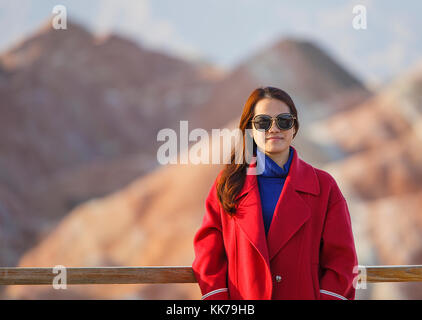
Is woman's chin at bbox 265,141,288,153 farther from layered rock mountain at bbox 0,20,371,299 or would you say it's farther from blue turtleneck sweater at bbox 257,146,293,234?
layered rock mountain at bbox 0,20,371,299

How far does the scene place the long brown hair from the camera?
6.60 feet

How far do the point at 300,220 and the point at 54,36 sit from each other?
30.4 metres

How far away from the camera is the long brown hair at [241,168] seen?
2.01 metres

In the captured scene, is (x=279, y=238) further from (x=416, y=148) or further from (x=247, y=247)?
(x=416, y=148)

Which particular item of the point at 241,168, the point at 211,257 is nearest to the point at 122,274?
the point at 211,257

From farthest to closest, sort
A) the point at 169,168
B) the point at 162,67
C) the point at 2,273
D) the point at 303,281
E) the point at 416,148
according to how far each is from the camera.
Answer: the point at 162,67
the point at 169,168
the point at 416,148
the point at 2,273
the point at 303,281

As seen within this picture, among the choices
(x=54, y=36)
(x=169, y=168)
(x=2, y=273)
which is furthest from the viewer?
(x=54, y=36)

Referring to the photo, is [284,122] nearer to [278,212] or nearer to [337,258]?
[278,212]

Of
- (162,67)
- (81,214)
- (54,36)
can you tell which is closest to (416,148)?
(81,214)

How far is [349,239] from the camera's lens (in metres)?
1.94

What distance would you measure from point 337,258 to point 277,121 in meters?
0.55

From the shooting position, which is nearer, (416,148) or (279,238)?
(279,238)

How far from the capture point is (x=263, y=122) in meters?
2.01

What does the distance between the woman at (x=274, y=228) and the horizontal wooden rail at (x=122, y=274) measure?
16cm
